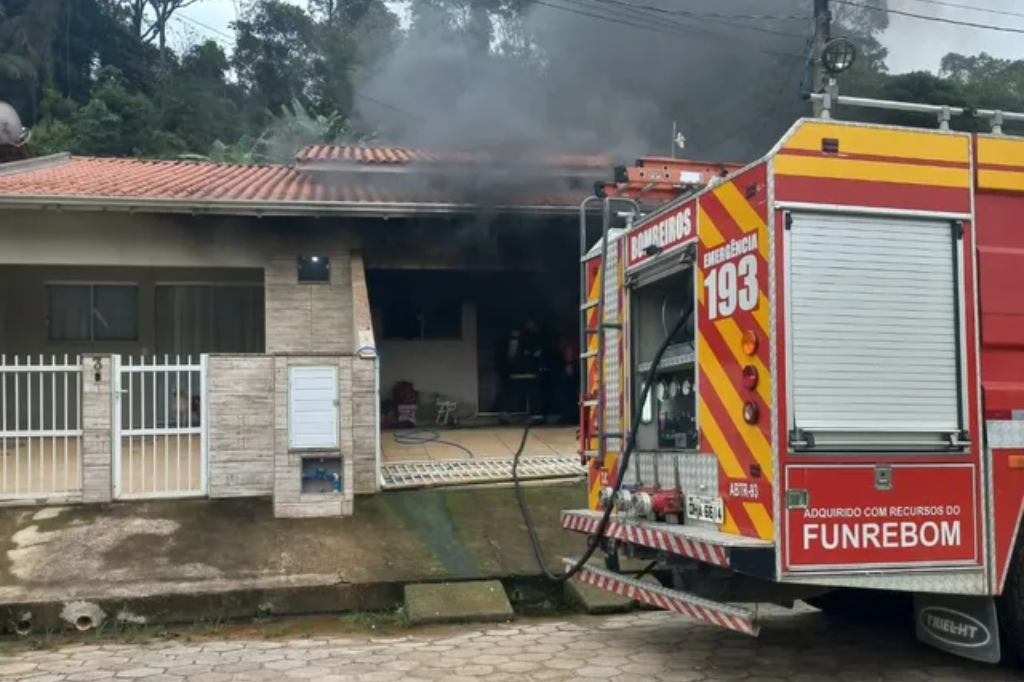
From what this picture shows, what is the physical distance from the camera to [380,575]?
702cm

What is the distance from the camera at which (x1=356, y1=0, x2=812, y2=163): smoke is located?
46.7 feet

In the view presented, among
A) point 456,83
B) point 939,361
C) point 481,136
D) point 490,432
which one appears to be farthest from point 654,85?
point 939,361

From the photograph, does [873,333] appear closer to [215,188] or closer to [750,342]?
[750,342]

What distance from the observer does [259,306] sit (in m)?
13.5

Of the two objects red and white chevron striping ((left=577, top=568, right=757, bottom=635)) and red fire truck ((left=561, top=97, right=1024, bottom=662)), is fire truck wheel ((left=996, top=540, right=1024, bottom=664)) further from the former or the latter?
red and white chevron striping ((left=577, top=568, right=757, bottom=635))

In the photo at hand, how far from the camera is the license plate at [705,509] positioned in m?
4.63

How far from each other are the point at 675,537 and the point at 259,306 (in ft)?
32.9

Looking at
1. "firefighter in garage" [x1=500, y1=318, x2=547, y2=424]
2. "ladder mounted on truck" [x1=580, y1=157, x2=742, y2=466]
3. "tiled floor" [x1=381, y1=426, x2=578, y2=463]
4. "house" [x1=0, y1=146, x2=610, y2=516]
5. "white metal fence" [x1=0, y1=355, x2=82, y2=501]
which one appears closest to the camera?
"ladder mounted on truck" [x1=580, y1=157, x2=742, y2=466]

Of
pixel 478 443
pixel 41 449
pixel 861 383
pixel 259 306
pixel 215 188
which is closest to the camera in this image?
pixel 861 383

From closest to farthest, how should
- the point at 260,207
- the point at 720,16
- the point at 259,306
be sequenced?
the point at 260,207, the point at 259,306, the point at 720,16

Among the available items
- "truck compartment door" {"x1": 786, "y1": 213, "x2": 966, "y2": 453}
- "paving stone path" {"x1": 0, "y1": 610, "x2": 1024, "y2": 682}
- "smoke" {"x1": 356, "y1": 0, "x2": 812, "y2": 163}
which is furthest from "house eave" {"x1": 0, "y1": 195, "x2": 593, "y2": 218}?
"truck compartment door" {"x1": 786, "y1": 213, "x2": 966, "y2": 453}

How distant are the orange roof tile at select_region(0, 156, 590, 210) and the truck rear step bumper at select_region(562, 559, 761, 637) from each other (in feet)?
21.2

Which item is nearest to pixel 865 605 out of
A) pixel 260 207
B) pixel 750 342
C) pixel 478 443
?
pixel 750 342

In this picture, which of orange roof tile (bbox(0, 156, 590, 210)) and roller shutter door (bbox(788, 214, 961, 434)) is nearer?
roller shutter door (bbox(788, 214, 961, 434))
